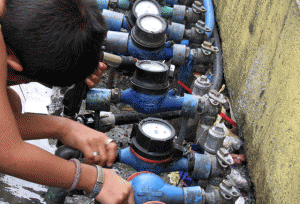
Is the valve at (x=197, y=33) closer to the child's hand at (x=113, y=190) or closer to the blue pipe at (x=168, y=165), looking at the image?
the blue pipe at (x=168, y=165)

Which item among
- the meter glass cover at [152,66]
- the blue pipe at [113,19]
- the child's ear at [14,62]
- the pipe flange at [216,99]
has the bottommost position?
the pipe flange at [216,99]

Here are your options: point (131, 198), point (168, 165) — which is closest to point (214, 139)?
point (168, 165)

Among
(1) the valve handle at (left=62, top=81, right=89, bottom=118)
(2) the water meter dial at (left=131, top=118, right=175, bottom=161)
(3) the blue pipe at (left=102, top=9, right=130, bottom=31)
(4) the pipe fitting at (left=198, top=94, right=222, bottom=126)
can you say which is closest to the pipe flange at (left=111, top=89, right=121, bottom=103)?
(1) the valve handle at (left=62, top=81, right=89, bottom=118)

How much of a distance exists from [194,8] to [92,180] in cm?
235

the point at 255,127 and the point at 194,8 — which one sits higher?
the point at 194,8

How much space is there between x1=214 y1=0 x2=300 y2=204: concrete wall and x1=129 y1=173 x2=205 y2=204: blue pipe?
17.6 inches

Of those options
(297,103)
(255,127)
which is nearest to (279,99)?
(297,103)

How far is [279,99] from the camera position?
1624 mm

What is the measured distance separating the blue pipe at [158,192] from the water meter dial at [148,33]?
115 cm

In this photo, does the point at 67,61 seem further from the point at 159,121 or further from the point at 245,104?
the point at 245,104

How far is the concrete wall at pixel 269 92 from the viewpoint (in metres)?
1.44

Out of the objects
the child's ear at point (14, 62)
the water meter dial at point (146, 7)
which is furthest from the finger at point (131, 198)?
the water meter dial at point (146, 7)

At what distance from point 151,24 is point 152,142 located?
1170 mm

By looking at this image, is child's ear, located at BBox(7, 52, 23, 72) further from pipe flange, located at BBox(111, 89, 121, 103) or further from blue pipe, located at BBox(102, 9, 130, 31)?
blue pipe, located at BBox(102, 9, 130, 31)
